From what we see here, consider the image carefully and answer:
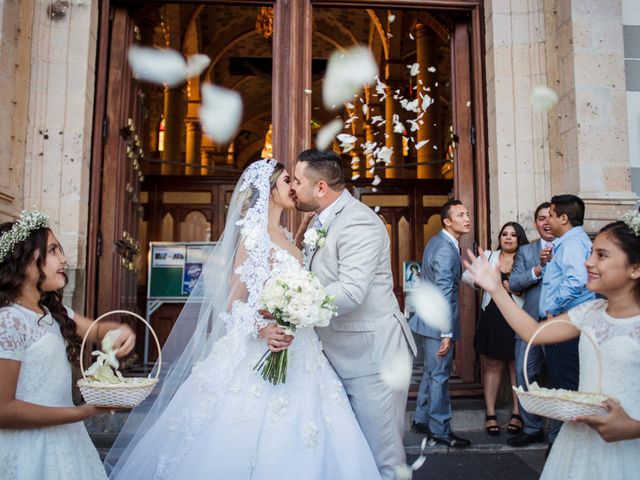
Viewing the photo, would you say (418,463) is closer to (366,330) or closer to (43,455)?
(366,330)

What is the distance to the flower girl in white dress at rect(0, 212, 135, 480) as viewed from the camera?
2340mm

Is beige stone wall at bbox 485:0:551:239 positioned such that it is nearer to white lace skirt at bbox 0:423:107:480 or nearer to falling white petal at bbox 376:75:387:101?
white lace skirt at bbox 0:423:107:480

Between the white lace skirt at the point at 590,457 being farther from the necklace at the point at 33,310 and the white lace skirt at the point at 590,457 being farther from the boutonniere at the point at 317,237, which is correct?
the necklace at the point at 33,310

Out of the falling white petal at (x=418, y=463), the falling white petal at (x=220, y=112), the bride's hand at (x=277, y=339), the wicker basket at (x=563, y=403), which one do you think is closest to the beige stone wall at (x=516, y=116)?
the falling white petal at (x=418, y=463)

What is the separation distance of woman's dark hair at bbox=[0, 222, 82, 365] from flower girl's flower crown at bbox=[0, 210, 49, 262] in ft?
0.05

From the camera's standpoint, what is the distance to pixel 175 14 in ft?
46.8

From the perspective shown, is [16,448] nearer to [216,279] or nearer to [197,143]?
[216,279]

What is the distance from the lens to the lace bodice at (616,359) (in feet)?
7.42

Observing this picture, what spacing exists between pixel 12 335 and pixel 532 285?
391cm

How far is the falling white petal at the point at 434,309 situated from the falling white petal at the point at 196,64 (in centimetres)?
1298

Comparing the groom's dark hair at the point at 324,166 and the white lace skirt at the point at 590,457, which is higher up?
→ the groom's dark hair at the point at 324,166

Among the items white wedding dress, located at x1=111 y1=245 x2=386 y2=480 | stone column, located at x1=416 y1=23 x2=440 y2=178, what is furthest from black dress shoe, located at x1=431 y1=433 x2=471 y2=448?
stone column, located at x1=416 y1=23 x2=440 y2=178

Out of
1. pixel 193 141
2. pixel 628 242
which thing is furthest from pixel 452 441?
pixel 193 141

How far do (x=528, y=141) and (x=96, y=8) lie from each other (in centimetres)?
406
